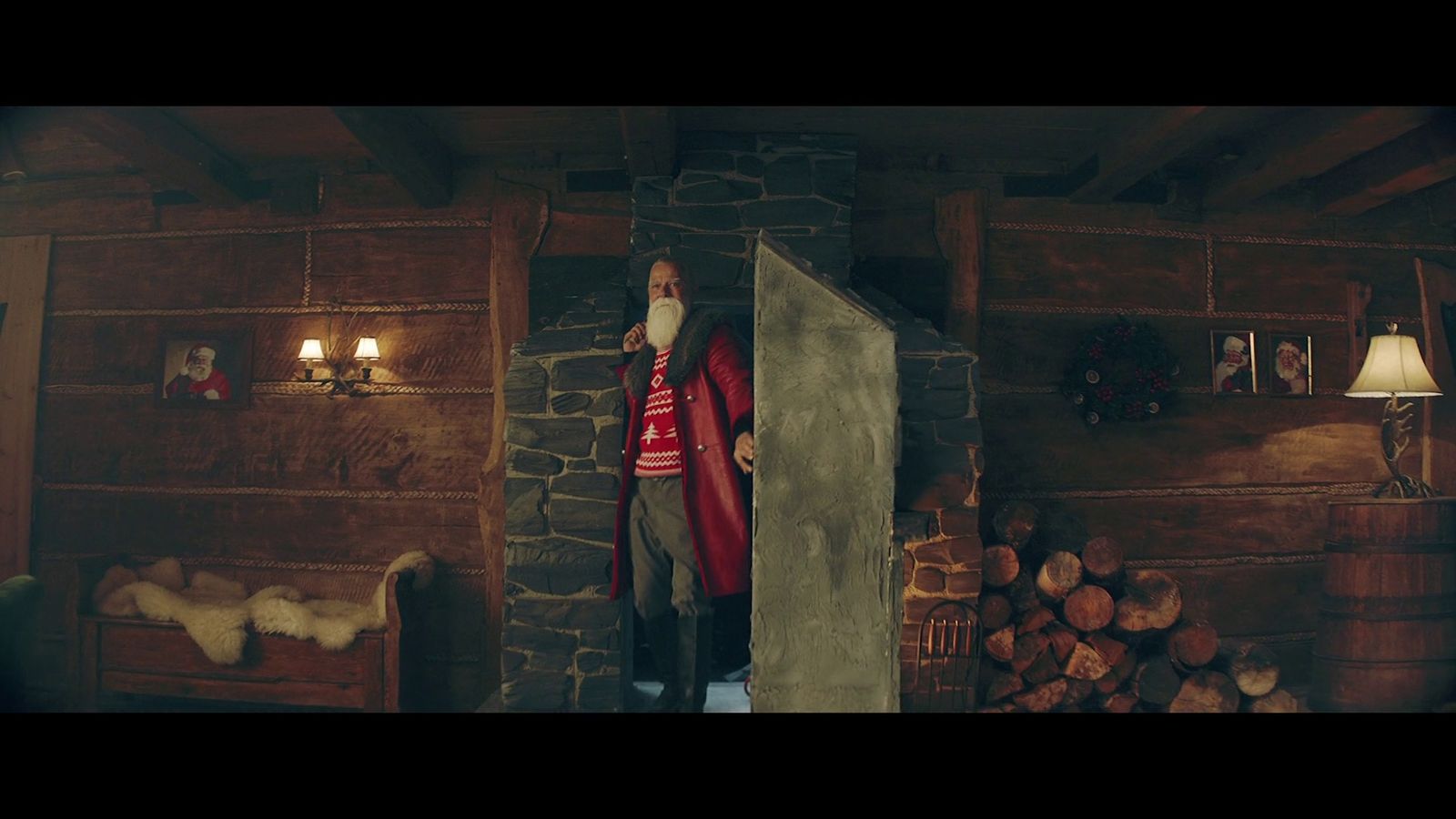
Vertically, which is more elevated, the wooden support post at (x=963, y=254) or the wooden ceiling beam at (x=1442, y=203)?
the wooden ceiling beam at (x=1442, y=203)

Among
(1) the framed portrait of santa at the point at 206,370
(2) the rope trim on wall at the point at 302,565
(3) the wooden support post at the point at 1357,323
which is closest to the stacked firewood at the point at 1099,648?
(3) the wooden support post at the point at 1357,323

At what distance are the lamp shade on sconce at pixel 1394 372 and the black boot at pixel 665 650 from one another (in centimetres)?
343

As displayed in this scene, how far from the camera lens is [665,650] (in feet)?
10.4

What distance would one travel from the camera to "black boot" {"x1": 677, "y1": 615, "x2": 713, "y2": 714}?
10.2ft

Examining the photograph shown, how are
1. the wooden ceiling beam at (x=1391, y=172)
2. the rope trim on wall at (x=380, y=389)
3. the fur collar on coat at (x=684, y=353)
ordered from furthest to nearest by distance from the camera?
the rope trim on wall at (x=380, y=389)
the wooden ceiling beam at (x=1391, y=172)
the fur collar on coat at (x=684, y=353)

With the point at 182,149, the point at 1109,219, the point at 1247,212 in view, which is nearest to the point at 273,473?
the point at 182,149

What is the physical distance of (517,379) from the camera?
338 centimetres

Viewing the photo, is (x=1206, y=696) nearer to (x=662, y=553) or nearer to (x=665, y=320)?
(x=662, y=553)

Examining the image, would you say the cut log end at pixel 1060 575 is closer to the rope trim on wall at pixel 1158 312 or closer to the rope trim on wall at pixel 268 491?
the rope trim on wall at pixel 1158 312

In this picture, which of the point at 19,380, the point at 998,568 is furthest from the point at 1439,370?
the point at 19,380

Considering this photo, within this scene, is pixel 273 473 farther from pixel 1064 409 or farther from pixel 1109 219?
pixel 1109 219

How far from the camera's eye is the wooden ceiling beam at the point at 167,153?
345 cm

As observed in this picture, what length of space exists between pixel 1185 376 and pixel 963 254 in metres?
1.35

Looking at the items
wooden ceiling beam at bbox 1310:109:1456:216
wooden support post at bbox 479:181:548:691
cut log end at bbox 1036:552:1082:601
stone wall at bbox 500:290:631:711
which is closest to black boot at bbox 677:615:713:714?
stone wall at bbox 500:290:631:711
